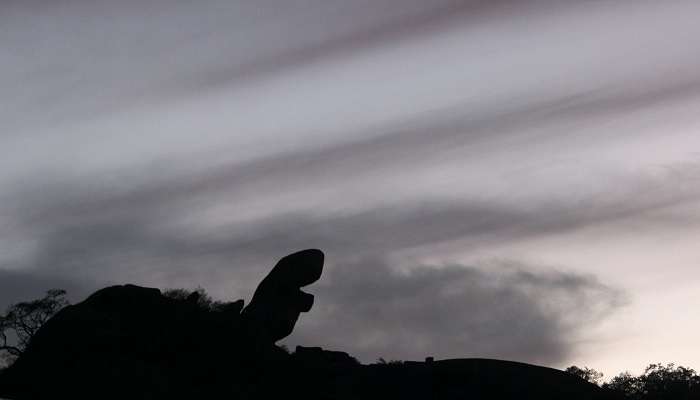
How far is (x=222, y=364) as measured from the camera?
5700 cm

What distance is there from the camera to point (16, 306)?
109375mm

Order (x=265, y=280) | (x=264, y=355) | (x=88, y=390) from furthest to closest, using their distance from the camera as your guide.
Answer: (x=265, y=280) → (x=264, y=355) → (x=88, y=390)

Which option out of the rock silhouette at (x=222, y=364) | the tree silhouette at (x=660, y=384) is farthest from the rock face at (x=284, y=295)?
the tree silhouette at (x=660, y=384)

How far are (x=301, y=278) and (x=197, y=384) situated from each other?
934 cm

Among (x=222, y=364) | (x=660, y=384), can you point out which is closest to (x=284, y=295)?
(x=222, y=364)

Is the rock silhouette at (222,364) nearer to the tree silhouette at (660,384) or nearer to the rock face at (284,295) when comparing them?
the rock face at (284,295)

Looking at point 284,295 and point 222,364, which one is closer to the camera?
point 222,364

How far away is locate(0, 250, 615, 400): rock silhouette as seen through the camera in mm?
54688

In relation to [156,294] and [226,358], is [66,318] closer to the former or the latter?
[156,294]

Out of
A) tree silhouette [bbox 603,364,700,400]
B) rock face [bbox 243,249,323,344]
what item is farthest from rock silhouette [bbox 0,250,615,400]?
tree silhouette [bbox 603,364,700,400]

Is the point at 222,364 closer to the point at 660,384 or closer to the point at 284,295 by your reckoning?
the point at 284,295

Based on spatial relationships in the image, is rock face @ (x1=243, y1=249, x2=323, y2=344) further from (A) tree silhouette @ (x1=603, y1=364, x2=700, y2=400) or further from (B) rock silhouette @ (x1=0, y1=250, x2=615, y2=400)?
(A) tree silhouette @ (x1=603, y1=364, x2=700, y2=400)

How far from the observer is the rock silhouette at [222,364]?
179 ft

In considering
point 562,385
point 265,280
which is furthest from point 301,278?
point 562,385
